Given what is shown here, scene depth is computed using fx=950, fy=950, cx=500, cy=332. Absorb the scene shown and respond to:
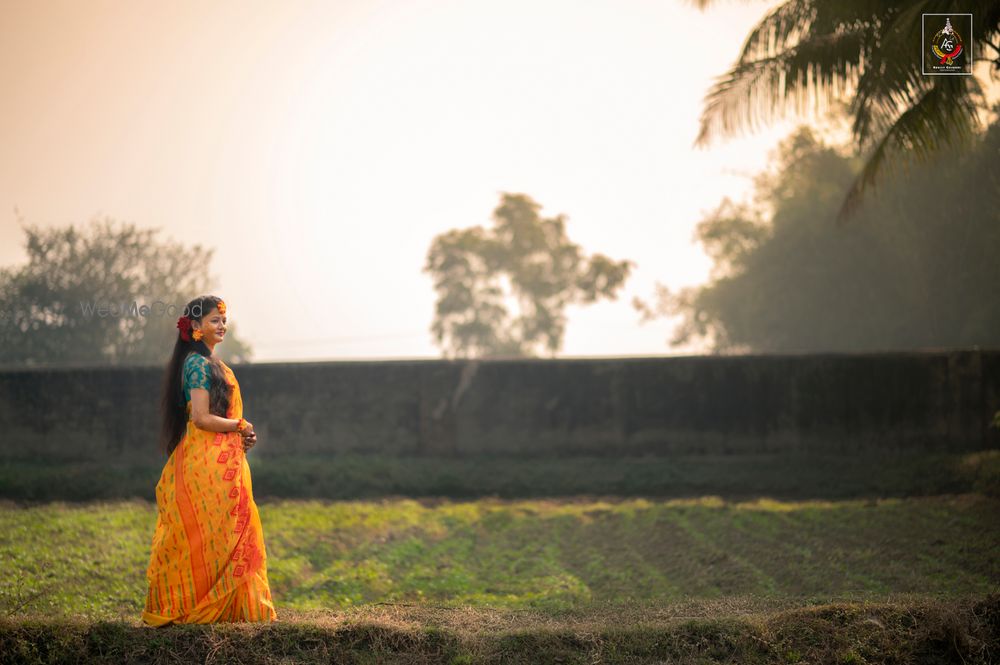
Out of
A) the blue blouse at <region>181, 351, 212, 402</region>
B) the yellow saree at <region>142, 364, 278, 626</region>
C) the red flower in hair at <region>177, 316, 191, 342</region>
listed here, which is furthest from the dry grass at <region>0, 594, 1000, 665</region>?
the red flower in hair at <region>177, 316, 191, 342</region>

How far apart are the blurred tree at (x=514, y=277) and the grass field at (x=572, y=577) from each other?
18.5 meters

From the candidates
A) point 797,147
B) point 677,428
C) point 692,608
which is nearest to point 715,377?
point 677,428

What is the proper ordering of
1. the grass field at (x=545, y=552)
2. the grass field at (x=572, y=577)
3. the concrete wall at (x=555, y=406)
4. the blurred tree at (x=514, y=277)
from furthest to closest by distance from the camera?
the blurred tree at (x=514, y=277), the concrete wall at (x=555, y=406), the grass field at (x=545, y=552), the grass field at (x=572, y=577)

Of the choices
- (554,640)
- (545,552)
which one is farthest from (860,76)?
(554,640)

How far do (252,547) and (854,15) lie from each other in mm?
9280

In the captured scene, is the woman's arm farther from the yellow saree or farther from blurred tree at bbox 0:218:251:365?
blurred tree at bbox 0:218:251:365

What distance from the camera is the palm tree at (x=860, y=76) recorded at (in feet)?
33.5

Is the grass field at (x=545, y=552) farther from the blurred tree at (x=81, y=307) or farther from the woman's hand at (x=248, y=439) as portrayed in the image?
the blurred tree at (x=81, y=307)

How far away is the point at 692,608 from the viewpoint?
6.36 metres

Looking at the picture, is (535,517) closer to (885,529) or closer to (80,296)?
(885,529)

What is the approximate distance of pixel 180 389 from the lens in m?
5.73

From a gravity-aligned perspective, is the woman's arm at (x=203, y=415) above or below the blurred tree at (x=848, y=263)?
below

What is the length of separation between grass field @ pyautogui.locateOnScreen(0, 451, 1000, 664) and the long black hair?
1.13m

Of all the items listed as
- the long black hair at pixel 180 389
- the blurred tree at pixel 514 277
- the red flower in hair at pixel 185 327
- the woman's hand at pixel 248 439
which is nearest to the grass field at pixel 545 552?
the woman's hand at pixel 248 439
